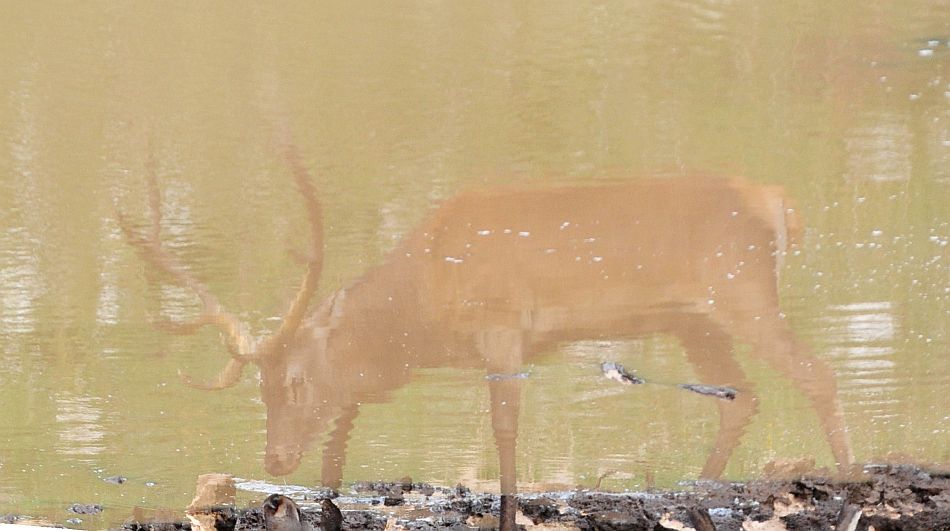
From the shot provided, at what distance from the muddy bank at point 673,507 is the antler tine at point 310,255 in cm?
32

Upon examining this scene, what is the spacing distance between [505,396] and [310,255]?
34cm

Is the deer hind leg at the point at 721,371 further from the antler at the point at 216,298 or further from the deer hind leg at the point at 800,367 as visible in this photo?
the antler at the point at 216,298

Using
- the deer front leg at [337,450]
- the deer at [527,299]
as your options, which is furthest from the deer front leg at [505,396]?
the deer front leg at [337,450]

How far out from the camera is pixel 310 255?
102 cm

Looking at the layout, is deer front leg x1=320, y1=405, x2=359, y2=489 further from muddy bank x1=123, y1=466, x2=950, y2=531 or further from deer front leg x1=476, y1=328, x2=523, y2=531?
deer front leg x1=476, y1=328, x2=523, y2=531

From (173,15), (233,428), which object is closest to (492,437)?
(233,428)

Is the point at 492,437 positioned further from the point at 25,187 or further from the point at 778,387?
the point at 25,187

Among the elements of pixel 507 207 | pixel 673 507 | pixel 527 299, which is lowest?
pixel 673 507

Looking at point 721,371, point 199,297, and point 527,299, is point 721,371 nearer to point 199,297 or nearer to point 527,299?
point 527,299

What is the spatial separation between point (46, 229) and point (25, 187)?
0.20ft

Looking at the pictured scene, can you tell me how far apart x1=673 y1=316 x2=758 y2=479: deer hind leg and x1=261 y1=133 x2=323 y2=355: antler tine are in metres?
0.50

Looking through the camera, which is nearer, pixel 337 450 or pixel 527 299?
pixel 527 299

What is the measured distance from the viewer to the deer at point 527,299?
953 millimetres

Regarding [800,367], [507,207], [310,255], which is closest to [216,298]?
[310,255]
